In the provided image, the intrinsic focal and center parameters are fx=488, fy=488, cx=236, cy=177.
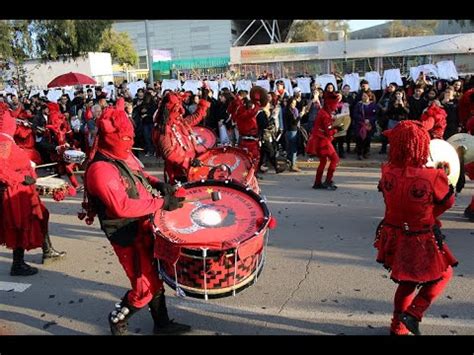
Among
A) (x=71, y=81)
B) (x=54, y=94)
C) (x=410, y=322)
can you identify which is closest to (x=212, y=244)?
(x=410, y=322)

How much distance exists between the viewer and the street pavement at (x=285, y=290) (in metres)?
4.13

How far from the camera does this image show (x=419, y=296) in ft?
11.9

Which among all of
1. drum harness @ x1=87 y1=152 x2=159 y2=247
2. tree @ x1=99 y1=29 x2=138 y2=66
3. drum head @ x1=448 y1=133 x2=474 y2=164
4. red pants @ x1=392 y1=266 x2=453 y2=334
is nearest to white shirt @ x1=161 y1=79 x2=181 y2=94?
drum head @ x1=448 y1=133 x2=474 y2=164

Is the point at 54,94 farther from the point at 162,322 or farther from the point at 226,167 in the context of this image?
the point at 162,322

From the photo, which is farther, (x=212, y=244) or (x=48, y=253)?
(x=48, y=253)

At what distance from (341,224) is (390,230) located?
297 cm

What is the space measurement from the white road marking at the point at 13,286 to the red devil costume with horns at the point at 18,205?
0.69 feet

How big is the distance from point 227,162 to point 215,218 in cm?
228

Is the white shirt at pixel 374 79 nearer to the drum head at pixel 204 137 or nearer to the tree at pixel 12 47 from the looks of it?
the drum head at pixel 204 137

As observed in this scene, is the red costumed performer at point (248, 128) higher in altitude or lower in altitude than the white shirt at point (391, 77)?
lower

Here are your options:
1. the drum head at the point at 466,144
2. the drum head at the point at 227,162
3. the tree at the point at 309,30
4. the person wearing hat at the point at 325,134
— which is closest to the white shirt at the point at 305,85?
the person wearing hat at the point at 325,134
